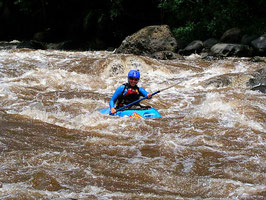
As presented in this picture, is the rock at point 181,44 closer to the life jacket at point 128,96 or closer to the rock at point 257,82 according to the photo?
the rock at point 257,82

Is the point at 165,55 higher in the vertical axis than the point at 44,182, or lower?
lower

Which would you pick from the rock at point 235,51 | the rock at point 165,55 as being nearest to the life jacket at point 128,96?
the rock at point 165,55

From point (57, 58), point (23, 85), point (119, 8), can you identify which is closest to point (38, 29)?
point (119, 8)

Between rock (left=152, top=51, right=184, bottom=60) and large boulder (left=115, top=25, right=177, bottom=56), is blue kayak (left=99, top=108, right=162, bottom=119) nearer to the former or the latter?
rock (left=152, top=51, right=184, bottom=60)

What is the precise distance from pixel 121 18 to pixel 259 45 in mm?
8033

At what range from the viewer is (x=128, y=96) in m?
6.74

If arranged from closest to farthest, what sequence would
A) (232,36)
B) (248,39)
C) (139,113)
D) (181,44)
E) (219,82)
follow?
(139,113) < (219,82) < (248,39) < (232,36) < (181,44)

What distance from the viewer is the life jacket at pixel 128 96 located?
264 inches

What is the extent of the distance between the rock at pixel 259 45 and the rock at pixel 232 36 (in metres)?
1.41

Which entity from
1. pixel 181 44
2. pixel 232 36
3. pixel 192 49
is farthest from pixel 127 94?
pixel 181 44

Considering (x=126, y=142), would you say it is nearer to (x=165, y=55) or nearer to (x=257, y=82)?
(x=257, y=82)

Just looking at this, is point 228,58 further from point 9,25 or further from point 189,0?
point 9,25

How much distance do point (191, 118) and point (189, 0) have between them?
39.3ft

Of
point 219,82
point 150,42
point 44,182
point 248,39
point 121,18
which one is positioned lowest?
point 219,82
